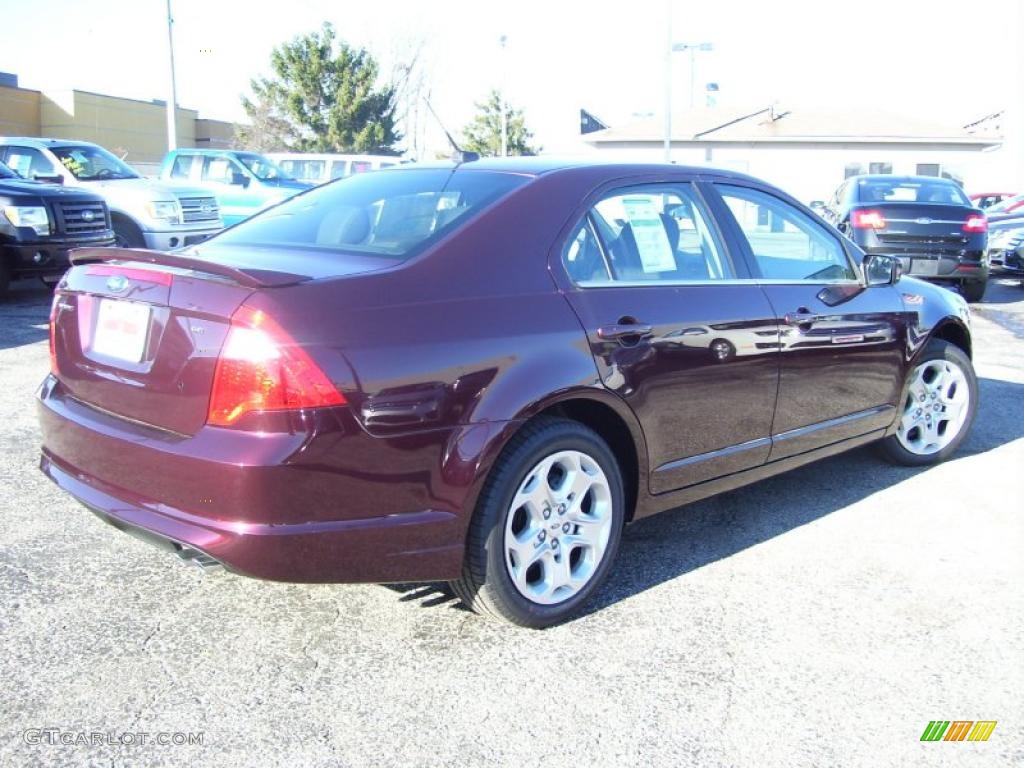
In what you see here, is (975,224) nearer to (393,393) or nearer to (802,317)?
(802,317)

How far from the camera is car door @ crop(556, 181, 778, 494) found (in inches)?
134

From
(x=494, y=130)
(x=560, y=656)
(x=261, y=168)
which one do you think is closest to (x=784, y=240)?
(x=560, y=656)

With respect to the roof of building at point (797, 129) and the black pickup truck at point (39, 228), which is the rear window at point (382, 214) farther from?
the roof of building at point (797, 129)

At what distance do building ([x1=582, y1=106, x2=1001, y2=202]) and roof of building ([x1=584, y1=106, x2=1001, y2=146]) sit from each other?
0.04 metres

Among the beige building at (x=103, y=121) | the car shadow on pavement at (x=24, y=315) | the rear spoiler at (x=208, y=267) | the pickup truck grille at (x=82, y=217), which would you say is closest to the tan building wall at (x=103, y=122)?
the beige building at (x=103, y=121)

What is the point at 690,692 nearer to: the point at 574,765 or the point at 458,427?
the point at 574,765

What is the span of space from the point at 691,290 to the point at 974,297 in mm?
10024

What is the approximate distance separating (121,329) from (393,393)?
38.3 inches

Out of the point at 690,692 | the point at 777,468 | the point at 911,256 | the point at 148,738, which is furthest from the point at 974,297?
the point at 148,738

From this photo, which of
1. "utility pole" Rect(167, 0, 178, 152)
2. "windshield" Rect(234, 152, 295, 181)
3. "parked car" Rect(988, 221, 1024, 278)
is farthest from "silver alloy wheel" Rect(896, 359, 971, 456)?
"utility pole" Rect(167, 0, 178, 152)

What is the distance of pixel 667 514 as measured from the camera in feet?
14.7

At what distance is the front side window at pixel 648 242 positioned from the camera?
3484mm

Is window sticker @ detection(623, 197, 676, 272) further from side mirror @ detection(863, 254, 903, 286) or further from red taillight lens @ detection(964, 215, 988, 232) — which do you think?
red taillight lens @ detection(964, 215, 988, 232)

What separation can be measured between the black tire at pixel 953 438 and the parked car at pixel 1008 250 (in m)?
9.37
